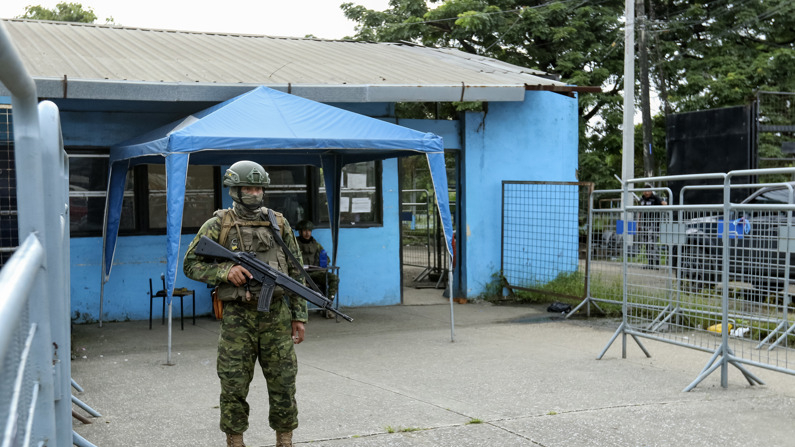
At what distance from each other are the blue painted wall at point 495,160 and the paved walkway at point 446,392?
2.74 metres

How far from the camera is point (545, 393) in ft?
22.0

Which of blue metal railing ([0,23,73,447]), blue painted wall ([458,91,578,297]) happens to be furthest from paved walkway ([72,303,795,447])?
blue metal railing ([0,23,73,447])

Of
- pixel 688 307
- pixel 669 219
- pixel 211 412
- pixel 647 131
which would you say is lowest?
pixel 211 412

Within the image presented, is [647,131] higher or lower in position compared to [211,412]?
higher

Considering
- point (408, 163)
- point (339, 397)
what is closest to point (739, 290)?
point (339, 397)

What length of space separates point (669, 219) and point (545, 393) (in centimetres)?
206

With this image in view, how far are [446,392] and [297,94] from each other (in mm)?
5086

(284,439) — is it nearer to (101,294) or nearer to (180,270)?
(101,294)

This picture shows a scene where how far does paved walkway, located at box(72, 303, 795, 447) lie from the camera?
5512 mm

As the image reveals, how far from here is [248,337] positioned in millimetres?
4922

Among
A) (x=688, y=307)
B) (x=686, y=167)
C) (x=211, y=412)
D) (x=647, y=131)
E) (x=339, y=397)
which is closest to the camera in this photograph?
(x=211, y=412)

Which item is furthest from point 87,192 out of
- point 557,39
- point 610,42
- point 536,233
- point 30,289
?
point 610,42

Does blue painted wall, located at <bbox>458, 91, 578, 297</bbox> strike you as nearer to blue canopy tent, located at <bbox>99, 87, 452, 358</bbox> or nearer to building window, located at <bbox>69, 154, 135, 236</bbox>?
blue canopy tent, located at <bbox>99, 87, 452, 358</bbox>

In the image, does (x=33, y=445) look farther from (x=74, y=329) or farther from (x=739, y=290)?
(x=74, y=329)
